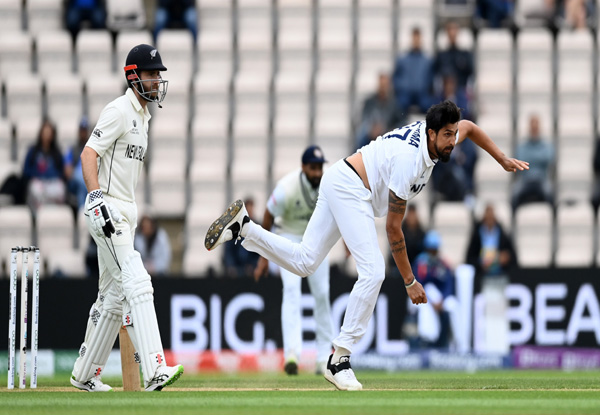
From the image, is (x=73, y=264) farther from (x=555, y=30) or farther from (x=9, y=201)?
(x=555, y=30)

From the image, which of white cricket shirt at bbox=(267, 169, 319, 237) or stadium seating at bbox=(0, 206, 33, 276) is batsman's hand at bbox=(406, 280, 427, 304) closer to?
white cricket shirt at bbox=(267, 169, 319, 237)

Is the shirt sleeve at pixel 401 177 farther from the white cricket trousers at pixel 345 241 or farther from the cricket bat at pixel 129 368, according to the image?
the cricket bat at pixel 129 368

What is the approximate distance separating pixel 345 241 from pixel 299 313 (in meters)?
2.83

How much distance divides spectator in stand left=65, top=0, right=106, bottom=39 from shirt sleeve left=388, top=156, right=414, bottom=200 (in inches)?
372

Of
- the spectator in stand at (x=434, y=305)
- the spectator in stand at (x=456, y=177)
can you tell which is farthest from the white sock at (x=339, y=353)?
the spectator in stand at (x=456, y=177)

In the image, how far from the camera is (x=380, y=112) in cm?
1359

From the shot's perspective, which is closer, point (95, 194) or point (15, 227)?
point (95, 194)

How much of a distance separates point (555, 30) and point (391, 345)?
562cm

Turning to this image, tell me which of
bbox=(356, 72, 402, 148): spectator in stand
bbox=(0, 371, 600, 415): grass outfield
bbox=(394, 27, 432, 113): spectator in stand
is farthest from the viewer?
bbox=(394, 27, 432, 113): spectator in stand

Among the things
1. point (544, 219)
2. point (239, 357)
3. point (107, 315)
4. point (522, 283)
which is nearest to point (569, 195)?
point (544, 219)

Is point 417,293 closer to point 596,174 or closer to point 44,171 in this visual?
point 596,174

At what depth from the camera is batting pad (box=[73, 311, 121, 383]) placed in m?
7.14

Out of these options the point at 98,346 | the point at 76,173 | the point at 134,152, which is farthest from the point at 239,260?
the point at 134,152

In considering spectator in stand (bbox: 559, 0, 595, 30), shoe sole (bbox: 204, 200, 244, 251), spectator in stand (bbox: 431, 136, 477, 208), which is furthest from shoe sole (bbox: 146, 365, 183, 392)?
spectator in stand (bbox: 559, 0, 595, 30)
